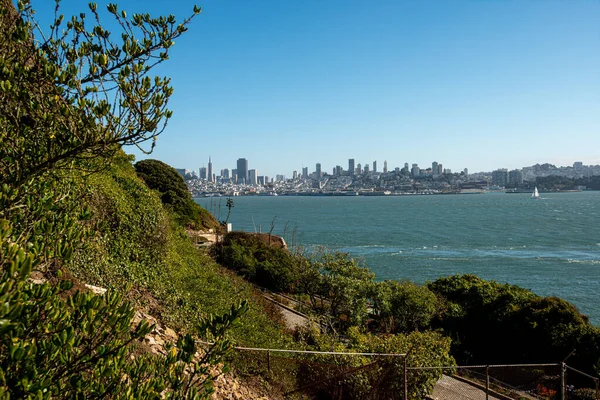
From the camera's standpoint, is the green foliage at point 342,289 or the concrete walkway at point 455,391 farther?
the green foliage at point 342,289

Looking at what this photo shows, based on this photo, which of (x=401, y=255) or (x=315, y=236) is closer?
(x=401, y=255)

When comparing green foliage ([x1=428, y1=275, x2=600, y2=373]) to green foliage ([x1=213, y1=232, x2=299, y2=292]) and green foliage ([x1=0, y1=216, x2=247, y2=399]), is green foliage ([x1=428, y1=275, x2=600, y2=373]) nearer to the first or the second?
green foliage ([x1=213, y1=232, x2=299, y2=292])

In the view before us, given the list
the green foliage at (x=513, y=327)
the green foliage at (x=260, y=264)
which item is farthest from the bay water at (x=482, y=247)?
the green foliage at (x=513, y=327)

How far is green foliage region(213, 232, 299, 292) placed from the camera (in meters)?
24.3

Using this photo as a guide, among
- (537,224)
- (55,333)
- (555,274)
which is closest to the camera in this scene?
(55,333)

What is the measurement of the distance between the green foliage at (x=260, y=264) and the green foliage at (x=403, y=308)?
6890mm

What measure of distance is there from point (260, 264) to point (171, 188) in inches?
393

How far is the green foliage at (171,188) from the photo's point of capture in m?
29.8

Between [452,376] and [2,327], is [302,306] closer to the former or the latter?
[452,376]

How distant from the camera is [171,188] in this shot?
30.8 metres

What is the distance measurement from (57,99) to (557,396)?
13278mm

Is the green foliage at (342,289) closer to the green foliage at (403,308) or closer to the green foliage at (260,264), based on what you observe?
the green foliage at (403,308)

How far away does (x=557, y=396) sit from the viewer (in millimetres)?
11344

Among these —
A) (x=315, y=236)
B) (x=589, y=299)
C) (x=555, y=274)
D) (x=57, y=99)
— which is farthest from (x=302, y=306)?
(x=315, y=236)
